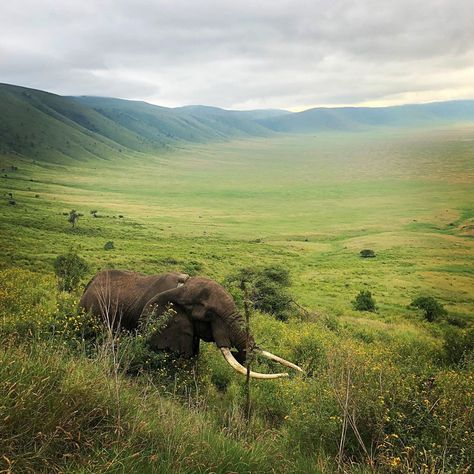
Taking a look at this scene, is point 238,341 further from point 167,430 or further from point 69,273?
point 69,273

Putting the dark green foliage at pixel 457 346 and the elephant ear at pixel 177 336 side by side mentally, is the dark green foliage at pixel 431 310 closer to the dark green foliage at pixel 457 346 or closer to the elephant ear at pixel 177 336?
the dark green foliage at pixel 457 346

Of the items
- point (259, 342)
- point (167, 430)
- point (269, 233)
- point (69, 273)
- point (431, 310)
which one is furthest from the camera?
point (269, 233)

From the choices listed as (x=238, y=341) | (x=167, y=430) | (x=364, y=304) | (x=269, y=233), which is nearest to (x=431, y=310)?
(x=364, y=304)

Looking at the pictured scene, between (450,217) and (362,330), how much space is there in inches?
4212

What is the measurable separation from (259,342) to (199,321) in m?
5.86

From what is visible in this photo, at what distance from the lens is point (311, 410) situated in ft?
22.5

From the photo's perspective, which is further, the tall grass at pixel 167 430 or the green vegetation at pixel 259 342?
the green vegetation at pixel 259 342

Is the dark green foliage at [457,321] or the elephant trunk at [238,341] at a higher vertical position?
the elephant trunk at [238,341]

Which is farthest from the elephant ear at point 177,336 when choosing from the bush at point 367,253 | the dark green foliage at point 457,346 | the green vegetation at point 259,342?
the bush at point 367,253

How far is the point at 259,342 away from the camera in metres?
14.5

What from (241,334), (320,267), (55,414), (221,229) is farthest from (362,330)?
(221,229)

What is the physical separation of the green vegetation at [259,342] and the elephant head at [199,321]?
1.77ft

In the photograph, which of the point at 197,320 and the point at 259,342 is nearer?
the point at 197,320

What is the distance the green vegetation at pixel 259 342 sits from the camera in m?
4.32
